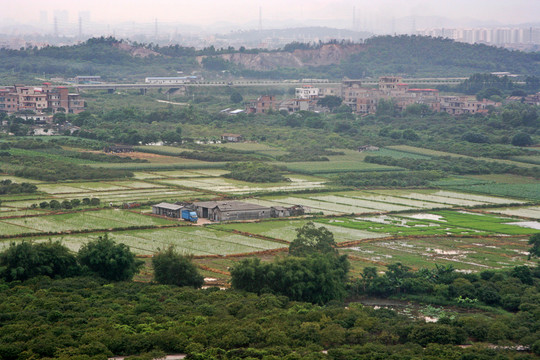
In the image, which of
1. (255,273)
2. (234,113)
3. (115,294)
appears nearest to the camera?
(115,294)

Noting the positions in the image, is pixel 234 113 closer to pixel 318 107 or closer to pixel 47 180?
pixel 318 107

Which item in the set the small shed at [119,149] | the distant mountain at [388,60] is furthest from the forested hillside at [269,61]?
the small shed at [119,149]

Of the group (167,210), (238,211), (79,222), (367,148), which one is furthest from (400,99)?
(79,222)

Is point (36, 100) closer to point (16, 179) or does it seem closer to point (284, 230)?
point (16, 179)

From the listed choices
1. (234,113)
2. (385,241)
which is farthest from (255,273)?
(234,113)

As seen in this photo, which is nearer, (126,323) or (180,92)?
(126,323)

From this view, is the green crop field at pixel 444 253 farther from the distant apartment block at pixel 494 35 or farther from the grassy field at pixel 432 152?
the distant apartment block at pixel 494 35
